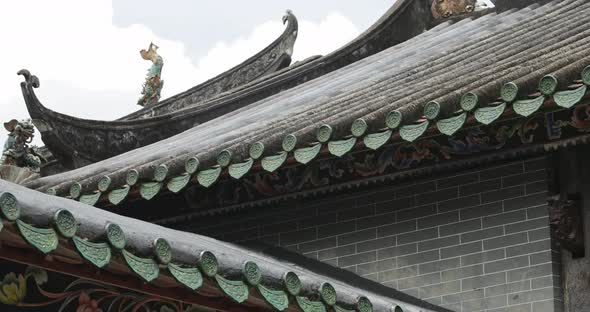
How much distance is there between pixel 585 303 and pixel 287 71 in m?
6.04

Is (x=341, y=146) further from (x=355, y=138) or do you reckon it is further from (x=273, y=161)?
(x=273, y=161)

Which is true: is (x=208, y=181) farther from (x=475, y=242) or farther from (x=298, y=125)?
(x=475, y=242)

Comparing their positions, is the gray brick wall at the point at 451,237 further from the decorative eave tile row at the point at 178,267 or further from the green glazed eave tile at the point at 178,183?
the decorative eave tile row at the point at 178,267

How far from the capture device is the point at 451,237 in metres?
8.26

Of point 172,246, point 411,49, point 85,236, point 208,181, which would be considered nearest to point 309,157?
point 208,181

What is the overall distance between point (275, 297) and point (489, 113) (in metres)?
1.69

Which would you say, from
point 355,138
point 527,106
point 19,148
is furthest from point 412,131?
point 19,148

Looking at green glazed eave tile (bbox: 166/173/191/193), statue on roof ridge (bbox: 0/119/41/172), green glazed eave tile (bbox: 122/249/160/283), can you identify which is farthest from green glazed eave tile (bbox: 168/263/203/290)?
A: statue on roof ridge (bbox: 0/119/41/172)

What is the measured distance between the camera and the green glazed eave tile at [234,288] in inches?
239

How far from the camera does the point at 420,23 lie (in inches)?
499

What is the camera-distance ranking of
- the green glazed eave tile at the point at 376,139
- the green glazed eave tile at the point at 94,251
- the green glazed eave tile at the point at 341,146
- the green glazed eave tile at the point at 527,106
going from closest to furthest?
1. the green glazed eave tile at the point at 94,251
2. the green glazed eave tile at the point at 527,106
3. the green glazed eave tile at the point at 376,139
4. the green glazed eave tile at the point at 341,146

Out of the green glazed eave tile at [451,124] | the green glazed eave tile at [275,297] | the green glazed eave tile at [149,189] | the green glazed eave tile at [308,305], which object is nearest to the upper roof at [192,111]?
the green glazed eave tile at [149,189]

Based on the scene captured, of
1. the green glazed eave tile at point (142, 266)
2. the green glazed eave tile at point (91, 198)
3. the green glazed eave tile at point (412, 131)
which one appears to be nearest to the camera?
the green glazed eave tile at point (142, 266)

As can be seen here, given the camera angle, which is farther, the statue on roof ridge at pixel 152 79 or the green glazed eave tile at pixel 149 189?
the statue on roof ridge at pixel 152 79
